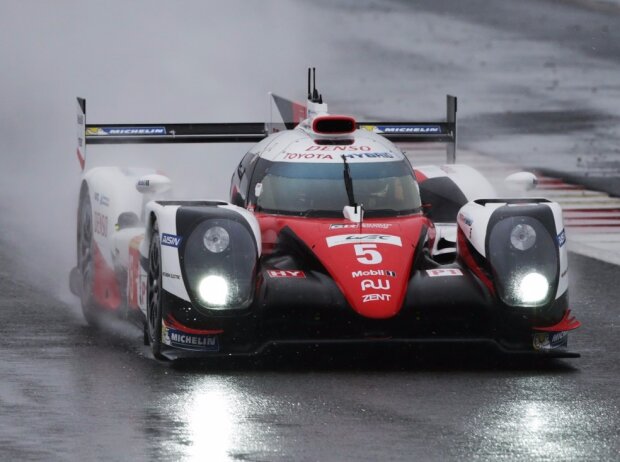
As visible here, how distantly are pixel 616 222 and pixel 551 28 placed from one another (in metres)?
12.1

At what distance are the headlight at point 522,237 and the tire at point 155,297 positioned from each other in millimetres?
1997

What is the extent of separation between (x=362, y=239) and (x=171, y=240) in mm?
1067

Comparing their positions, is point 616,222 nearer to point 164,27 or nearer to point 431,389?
point 431,389

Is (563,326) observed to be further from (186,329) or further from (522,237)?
(186,329)

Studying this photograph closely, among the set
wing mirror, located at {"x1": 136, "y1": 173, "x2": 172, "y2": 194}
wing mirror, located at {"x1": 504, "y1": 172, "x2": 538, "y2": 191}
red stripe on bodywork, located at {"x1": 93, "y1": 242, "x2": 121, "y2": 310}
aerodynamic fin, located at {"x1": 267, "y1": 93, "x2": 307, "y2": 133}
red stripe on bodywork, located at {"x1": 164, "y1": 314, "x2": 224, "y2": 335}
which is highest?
aerodynamic fin, located at {"x1": 267, "y1": 93, "x2": 307, "y2": 133}

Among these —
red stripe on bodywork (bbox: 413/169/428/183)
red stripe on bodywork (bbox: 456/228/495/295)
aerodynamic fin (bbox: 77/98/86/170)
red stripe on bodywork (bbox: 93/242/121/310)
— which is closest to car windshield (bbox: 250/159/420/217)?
red stripe on bodywork (bbox: 456/228/495/295)

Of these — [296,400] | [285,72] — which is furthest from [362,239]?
[285,72]

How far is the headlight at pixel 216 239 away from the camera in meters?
10.0

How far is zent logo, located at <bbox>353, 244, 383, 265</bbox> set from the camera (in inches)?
395

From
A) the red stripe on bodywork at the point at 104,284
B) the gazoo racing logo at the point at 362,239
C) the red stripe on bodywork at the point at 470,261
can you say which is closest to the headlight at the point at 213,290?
the gazoo racing logo at the point at 362,239

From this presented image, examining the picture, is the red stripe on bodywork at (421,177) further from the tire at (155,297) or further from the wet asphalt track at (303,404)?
the tire at (155,297)

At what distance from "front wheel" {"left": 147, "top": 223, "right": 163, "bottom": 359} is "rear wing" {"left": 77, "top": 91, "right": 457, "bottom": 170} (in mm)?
2380

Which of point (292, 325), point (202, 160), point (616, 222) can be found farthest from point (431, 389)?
point (202, 160)

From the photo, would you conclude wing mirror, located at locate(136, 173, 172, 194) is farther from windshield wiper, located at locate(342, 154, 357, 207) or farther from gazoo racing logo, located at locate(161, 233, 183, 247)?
gazoo racing logo, located at locate(161, 233, 183, 247)
